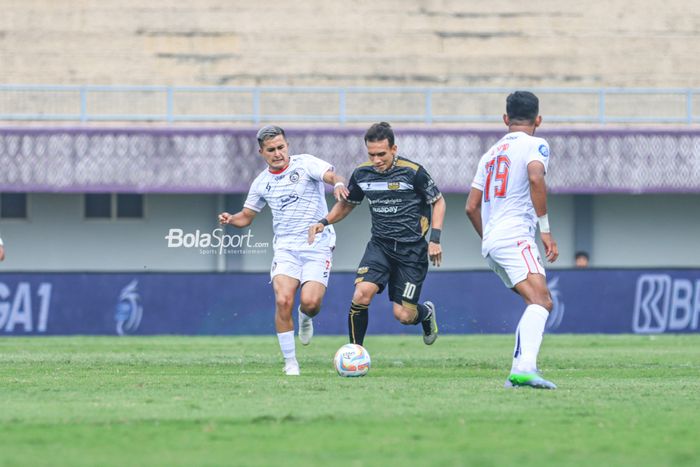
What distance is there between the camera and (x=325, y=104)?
113 ft

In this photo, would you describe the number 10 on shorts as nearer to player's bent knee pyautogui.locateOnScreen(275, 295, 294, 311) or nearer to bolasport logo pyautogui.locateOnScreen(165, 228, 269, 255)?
player's bent knee pyautogui.locateOnScreen(275, 295, 294, 311)

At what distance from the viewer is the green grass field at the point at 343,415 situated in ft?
22.8

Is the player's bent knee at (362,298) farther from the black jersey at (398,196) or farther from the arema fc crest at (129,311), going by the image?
the arema fc crest at (129,311)

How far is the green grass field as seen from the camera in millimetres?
6941

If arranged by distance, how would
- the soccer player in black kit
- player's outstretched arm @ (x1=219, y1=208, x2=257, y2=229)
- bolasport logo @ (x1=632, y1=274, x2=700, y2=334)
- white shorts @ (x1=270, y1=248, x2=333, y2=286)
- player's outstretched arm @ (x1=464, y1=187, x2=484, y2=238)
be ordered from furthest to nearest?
1. bolasport logo @ (x1=632, y1=274, x2=700, y2=334)
2. player's outstretched arm @ (x1=219, y1=208, x2=257, y2=229)
3. white shorts @ (x1=270, y1=248, x2=333, y2=286)
4. the soccer player in black kit
5. player's outstretched arm @ (x1=464, y1=187, x2=484, y2=238)

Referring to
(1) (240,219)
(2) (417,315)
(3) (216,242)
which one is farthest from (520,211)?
(3) (216,242)

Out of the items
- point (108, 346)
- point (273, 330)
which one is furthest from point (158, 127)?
point (108, 346)

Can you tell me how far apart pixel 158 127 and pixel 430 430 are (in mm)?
25366

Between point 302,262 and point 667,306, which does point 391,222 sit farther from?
point 667,306

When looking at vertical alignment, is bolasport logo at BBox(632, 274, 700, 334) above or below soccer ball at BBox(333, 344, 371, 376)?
below

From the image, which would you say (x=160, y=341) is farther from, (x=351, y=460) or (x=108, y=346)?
(x=351, y=460)

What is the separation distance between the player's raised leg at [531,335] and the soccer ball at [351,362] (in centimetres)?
179

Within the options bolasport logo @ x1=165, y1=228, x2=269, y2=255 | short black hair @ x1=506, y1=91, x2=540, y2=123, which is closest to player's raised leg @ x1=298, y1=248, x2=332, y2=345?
short black hair @ x1=506, y1=91, x2=540, y2=123

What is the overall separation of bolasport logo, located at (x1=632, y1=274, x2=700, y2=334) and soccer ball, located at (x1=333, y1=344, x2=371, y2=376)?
12989 mm
